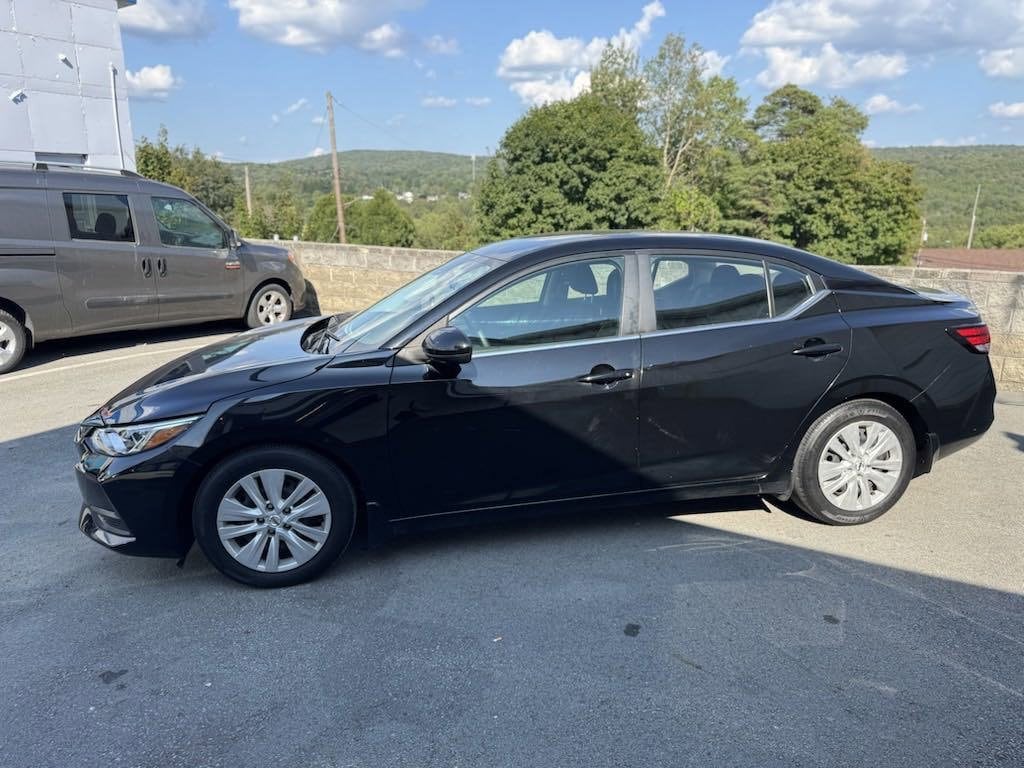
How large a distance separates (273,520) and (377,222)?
72.5 metres

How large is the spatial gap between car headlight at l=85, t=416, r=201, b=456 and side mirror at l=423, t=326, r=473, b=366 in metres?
1.09

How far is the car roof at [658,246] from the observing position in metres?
3.83

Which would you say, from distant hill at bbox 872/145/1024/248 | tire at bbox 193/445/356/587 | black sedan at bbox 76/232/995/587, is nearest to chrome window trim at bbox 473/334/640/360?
black sedan at bbox 76/232/995/587

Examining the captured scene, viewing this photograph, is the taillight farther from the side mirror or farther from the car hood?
the car hood

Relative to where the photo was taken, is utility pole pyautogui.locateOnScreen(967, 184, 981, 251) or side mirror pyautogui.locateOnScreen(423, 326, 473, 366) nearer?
side mirror pyautogui.locateOnScreen(423, 326, 473, 366)

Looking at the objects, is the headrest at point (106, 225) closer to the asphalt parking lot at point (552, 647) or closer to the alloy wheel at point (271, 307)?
the alloy wheel at point (271, 307)

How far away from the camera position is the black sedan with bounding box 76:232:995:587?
3373 mm

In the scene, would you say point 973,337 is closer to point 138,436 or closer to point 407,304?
point 407,304

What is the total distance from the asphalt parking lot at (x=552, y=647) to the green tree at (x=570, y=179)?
135 ft

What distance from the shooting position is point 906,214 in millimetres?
49719

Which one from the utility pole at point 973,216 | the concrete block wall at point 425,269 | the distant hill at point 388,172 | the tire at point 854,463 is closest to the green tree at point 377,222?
the distant hill at point 388,172

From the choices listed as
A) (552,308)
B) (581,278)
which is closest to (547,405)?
(552,308)

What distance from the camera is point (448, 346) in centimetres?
337

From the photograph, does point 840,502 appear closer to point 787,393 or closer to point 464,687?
point 787,393
